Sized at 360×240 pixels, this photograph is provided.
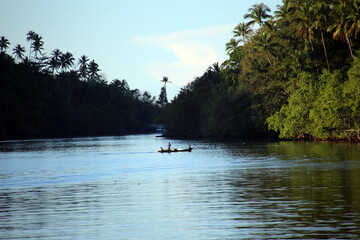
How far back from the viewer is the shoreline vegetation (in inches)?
2415

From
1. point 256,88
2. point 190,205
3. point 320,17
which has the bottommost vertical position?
point 190,205

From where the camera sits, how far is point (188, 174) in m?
32.2

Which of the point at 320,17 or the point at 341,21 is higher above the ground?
the point at 320,17

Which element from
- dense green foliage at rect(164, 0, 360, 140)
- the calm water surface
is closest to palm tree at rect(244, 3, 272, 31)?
dense green foliage at rect(164, 0, 360, 140)

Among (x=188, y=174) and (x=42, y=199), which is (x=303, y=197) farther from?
(x=188, y=174)

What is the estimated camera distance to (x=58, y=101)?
493 feet

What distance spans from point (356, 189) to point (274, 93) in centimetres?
5823

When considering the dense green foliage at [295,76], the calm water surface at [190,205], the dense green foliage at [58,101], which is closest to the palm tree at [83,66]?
the dense green foliage at [58,101]

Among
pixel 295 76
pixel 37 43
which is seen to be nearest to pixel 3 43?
pixel 37 43

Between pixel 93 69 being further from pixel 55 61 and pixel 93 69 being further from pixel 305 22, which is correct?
pixel 305 22

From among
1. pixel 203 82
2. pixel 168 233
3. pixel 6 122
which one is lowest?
pixel 168 233

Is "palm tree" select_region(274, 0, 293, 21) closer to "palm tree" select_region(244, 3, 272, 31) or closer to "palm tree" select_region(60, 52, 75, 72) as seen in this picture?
"palm tree" select_region(244, 3, 272, 31)

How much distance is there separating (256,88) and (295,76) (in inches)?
344

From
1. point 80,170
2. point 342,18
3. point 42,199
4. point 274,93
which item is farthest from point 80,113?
point 42,199
